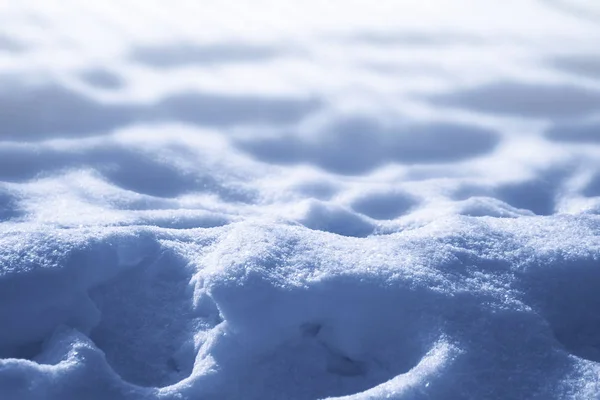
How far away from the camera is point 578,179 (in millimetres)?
2254

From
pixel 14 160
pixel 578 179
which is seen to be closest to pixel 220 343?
pixel 14 160

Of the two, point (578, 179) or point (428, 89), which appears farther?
point (428, 89)

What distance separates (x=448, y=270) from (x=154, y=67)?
6.26ft

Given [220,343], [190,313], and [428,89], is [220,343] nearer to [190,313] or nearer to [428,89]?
[190,313]

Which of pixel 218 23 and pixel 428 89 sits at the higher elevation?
pixel 218 23

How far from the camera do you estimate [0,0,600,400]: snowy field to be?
1374 mm

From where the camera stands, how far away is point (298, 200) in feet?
6.86

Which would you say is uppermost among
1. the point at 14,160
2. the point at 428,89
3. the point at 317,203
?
the point at 428,89

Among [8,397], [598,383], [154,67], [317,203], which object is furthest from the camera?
[154,67]

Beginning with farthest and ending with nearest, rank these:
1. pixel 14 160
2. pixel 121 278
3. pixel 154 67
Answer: pixel 154 67
pixel 14 160
pixel 121 278

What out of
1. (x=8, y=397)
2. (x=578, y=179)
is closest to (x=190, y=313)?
(x=8, y=397)

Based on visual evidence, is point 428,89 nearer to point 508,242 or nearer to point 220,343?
point 508,242

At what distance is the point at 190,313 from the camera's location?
1.48 meters

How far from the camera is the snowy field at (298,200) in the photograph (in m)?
1.37
